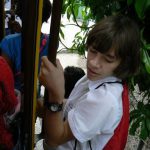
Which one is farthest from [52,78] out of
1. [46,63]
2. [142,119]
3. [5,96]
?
[142,119]

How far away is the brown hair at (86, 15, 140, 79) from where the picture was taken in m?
0.79

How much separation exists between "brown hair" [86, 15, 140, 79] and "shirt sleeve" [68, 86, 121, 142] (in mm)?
100

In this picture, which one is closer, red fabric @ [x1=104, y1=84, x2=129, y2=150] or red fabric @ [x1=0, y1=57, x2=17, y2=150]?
red fabric @ [x1=0, y1=57, x2=17, y2=150]

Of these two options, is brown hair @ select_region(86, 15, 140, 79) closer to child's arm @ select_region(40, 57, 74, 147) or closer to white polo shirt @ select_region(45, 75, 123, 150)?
white polo shirt @ select_region(45, 75, 123, 150)

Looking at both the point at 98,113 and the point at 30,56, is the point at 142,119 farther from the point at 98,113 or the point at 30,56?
the point at 30,56

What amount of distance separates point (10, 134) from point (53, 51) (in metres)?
0.39

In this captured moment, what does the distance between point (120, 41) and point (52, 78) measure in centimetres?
27

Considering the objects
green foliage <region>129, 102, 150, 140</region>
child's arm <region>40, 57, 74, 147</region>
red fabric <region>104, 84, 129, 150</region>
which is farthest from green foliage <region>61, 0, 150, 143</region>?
child's arm <region>40, 57, 74, 147</region>

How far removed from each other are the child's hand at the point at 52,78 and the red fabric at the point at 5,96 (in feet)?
0.47

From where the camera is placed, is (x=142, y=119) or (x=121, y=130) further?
(x=142, y=119)

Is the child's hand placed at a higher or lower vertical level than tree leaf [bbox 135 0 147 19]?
lower

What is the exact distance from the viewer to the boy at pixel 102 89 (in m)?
0.77

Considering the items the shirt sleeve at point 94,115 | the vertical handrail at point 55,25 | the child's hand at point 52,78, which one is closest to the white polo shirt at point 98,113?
the shirt sleeve at point 94,115

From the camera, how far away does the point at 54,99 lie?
657 millimetres
